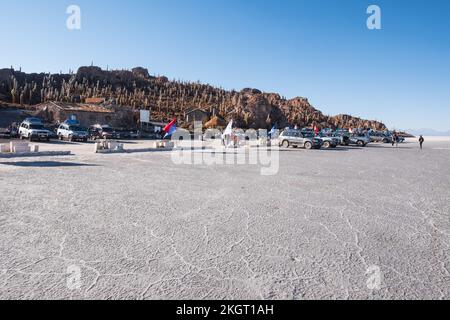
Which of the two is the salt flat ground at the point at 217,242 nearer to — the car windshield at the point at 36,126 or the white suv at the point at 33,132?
the white suv at the point at 33,132

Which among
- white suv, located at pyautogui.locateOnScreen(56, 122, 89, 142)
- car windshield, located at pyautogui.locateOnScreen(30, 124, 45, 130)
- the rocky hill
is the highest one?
the rocky hill

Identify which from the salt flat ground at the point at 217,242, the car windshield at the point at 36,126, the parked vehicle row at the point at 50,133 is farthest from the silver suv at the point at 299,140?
the car windshield at the point at 36,126

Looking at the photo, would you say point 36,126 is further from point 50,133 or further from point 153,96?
point 153,96

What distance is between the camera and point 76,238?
4809mm

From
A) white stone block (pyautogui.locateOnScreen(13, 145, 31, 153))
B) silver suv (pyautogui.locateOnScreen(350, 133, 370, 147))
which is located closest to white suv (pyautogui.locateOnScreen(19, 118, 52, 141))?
white stone block (pyautogui.locateOnScreen(13, 145, 31, 153))

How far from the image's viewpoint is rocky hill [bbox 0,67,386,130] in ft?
228

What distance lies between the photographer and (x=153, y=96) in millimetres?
91125

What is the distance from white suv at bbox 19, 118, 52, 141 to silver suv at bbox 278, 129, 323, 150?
69.3 ft

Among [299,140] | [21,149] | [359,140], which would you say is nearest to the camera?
[21,149]

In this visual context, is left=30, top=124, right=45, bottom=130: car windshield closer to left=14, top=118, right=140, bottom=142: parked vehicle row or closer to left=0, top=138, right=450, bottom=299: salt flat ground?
left=14, top=118, right=140, bottom=142: parked vehicle row

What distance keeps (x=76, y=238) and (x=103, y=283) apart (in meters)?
1.62

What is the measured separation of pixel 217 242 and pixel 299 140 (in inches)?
1010

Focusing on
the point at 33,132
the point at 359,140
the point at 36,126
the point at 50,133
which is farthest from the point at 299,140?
the point at 36,126

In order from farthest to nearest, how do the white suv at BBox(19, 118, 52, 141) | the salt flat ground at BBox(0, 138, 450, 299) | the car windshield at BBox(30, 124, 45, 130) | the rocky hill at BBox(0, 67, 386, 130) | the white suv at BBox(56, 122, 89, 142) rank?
the rocky hill at BBox(0, 67, 386, 130) → the white suv at BBox(56, 122, 89, 142) → the car windshield at BBox(30, 124, 45, 130) → the white suv at BBox(19, 118, 52, 141) → the salt flat ground at BBox(0, 138, 450, 299)
